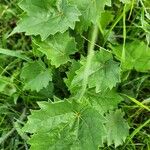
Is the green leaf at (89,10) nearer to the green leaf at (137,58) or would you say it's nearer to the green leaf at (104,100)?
the green leaf at (137,58)

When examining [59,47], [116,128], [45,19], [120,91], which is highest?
[45,19]

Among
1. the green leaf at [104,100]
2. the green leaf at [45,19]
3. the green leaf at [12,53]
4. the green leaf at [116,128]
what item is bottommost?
the green leaf at [116,128]

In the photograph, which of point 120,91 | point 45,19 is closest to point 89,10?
point 45,19

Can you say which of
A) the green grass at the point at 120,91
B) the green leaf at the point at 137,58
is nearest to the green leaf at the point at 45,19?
the green grass at the point at 120,91

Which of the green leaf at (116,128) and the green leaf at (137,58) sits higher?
the green leaf at (137,58)

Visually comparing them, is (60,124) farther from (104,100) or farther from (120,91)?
(120,91)
